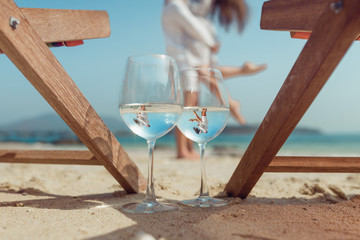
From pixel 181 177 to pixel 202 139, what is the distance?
1.08 m

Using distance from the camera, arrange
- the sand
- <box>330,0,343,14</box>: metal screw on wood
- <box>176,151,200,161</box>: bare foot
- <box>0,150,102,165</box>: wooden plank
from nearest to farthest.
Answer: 1. <box>330,0,343,14</box>: metal screw on wood
2. the sand
3. <box>0,150,102,165</box>: wooden plank
4. <box>176,151,200,161</box>: bare foot

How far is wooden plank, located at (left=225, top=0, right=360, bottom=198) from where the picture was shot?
821 millimetres

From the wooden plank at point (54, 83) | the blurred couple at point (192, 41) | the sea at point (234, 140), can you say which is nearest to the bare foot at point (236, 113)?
the blurred couple at point (192, 41)

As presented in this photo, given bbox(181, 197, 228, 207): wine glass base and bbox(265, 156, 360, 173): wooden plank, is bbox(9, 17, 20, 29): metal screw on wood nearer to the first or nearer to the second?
bbox(181, 197, 228, 207): wine glass base

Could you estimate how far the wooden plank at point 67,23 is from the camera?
1.24 meters

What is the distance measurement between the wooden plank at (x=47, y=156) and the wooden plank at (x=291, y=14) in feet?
3.23

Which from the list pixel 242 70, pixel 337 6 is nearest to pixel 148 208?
pixel 337 6

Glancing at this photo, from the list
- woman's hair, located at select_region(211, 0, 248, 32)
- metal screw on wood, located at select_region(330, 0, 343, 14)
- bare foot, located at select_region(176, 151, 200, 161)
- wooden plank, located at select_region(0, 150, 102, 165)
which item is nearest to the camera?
metal screw on wood, located at select_region(330, 0, 343, 14)

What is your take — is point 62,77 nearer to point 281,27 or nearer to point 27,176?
point 281,27

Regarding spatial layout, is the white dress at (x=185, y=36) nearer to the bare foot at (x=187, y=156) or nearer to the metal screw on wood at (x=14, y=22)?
the bare foot at (x=187, y=156)

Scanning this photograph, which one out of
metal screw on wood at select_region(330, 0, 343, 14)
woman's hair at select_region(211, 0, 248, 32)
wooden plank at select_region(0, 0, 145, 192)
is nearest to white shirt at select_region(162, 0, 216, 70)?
woman's hair at select_region(211, 0, 248, 32)

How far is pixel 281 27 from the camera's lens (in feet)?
3.89

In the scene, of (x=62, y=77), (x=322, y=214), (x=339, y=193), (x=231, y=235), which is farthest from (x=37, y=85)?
(x=339, y=193)

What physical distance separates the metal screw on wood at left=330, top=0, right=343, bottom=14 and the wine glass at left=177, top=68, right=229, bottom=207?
59 cm
